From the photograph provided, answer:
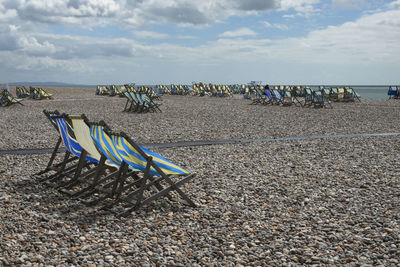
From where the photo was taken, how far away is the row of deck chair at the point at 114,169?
12.8 ft

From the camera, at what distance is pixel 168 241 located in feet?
10.8

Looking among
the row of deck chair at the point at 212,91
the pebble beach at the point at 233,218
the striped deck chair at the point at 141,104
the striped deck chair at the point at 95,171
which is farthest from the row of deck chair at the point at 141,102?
the row of deck chair at the point at 212,91

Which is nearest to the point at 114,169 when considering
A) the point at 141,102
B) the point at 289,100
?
the point at 141,102

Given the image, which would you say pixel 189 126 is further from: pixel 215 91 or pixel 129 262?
pixel 215 91

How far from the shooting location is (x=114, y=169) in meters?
4.46

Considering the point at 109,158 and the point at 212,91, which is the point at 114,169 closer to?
the point at 109,158

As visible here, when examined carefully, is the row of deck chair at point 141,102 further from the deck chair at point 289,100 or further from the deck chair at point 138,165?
the deck chair at point 138,165

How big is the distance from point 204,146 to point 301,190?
325cm

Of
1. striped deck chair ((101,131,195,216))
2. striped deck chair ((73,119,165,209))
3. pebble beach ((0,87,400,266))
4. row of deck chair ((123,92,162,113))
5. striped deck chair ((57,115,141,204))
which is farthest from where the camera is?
row of deck chair ((123,92,162,113))

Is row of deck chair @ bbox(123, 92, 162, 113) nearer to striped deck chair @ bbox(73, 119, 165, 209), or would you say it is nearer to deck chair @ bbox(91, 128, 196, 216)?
striped deck chair @ bbox(73, 119, 165, 209)

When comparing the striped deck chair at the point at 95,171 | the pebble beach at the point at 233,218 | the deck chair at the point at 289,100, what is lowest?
the pebble beach at the point at 233,218

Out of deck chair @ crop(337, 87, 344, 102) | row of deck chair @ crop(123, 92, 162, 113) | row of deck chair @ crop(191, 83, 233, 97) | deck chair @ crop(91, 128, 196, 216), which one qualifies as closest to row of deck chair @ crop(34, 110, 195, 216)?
deck chair @ crop(91, 128, 196, 216)

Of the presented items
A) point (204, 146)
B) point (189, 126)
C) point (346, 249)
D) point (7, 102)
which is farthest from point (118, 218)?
point (7, 102)

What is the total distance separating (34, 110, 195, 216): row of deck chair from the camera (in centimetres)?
390
